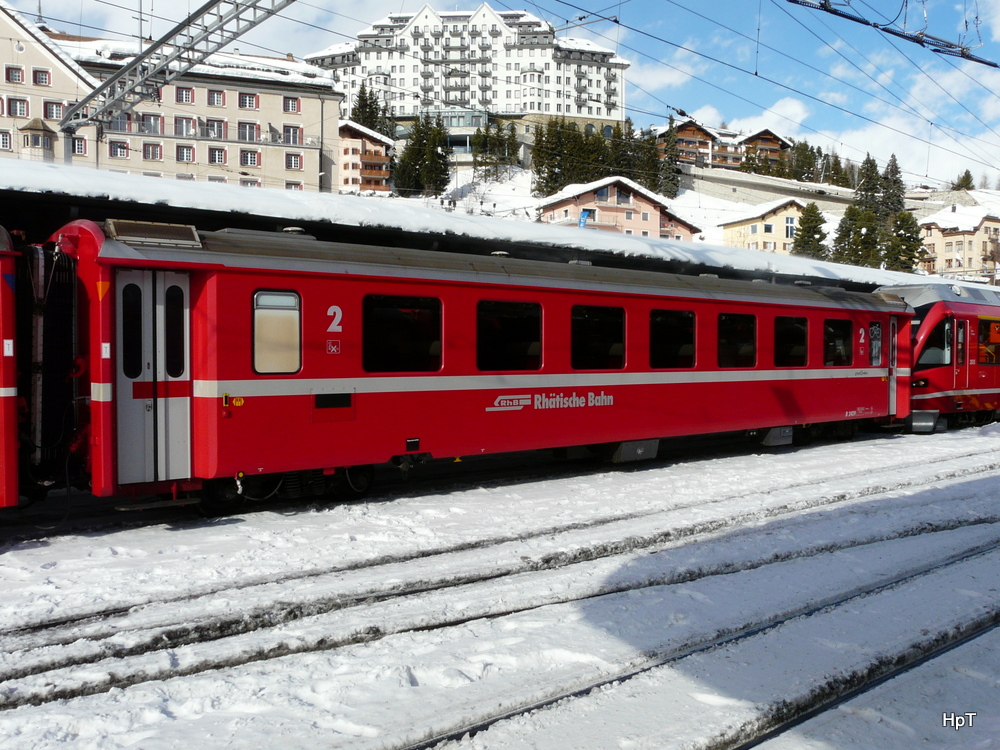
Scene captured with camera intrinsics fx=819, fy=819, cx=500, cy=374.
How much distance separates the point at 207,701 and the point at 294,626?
4.08ft

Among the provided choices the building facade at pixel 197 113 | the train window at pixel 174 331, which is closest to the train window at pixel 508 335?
the train window at pixel 174 331

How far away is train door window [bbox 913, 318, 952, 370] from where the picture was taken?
17.9 m

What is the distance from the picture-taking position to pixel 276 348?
873 cm

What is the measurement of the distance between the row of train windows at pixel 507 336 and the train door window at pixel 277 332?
0.03 feet

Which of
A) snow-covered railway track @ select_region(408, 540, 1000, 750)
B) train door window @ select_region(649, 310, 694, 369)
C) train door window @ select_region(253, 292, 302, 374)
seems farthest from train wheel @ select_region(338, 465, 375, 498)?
snow-covered railway track @ select_region(408, 540, 1000, 750)

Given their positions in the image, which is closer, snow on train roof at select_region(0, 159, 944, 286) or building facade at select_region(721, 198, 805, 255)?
snow on train roof at select_region(0, 159, 944, 286)

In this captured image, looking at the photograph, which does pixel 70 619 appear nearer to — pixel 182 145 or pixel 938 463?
pixel 938 463

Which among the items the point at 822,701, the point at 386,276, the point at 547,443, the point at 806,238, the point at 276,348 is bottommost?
the point at 822,701

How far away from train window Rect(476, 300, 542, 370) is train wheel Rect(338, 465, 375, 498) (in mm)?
1921

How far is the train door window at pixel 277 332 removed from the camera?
8594mm

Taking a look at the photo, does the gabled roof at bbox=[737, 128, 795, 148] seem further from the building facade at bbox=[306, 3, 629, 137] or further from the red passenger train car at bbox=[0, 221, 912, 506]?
the red passenger train car at bbox=[0, 221, 912, 506]

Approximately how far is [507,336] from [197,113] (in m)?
53.2

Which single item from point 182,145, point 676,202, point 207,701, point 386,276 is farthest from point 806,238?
point 207,701

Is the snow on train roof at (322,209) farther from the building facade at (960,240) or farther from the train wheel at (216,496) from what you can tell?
the building facade at (960,240)
